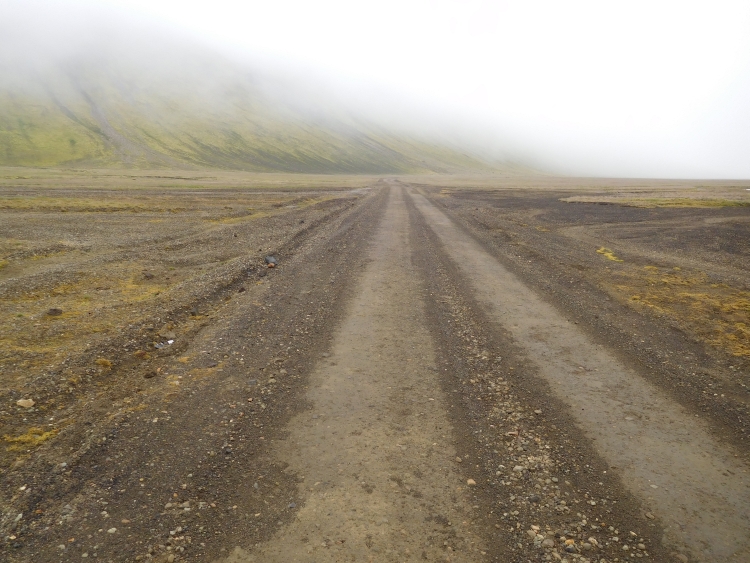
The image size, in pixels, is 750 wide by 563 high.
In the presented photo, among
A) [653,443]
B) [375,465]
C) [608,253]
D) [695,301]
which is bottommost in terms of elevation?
[375,465]

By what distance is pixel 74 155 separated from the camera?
499 feet

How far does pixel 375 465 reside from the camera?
644cm

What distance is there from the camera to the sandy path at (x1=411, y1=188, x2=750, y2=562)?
5449 mm

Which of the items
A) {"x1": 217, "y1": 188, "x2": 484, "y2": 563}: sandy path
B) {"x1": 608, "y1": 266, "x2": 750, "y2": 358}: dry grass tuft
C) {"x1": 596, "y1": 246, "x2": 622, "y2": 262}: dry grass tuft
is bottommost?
{"x1": 217, "y1": 188, "x2": 484, "y2": 563}: sandy path

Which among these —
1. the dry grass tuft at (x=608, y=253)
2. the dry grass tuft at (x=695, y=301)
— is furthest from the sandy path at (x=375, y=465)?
the dry grass tuft at (x=608, y=253)

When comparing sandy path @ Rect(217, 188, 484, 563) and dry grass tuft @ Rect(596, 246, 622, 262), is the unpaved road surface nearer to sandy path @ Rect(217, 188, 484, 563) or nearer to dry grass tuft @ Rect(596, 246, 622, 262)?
sandy path @ Rect(217, 188, 484, 563)

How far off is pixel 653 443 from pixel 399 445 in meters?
4.05

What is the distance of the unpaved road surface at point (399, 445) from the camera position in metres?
5.16

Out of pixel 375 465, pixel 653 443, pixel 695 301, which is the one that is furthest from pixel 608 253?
pixel 375 465

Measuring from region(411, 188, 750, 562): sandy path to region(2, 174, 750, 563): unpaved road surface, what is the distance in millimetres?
35

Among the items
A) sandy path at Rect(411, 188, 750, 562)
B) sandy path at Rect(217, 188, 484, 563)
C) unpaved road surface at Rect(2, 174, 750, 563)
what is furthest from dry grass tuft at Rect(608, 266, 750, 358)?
sandy path at Rect(217, 188, 484, 563)

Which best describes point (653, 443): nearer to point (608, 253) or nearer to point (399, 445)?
point (399, 445)

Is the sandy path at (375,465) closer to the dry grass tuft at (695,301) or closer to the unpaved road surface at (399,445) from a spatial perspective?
the unpaved road surface at (399,445)

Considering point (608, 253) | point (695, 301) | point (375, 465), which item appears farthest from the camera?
point (608, 253)
